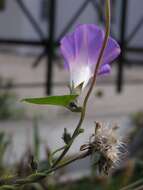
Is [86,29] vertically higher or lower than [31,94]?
higher

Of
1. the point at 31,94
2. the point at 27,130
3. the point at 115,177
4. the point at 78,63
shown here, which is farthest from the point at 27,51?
the point at 78,63

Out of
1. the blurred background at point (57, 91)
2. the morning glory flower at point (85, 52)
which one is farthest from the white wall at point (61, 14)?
the morning glory flower at point (85, 52)

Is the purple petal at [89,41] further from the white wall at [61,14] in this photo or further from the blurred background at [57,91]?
the white wall at [61,14]

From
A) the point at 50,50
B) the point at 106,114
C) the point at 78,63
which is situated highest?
the point at 78,63

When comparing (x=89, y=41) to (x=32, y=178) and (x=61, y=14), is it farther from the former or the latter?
(x=61, y=14)

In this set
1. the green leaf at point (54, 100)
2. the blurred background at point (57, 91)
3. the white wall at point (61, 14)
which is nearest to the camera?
the green leaf at point (54, 100)

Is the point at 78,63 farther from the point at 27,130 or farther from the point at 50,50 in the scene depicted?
the point at 27,130
